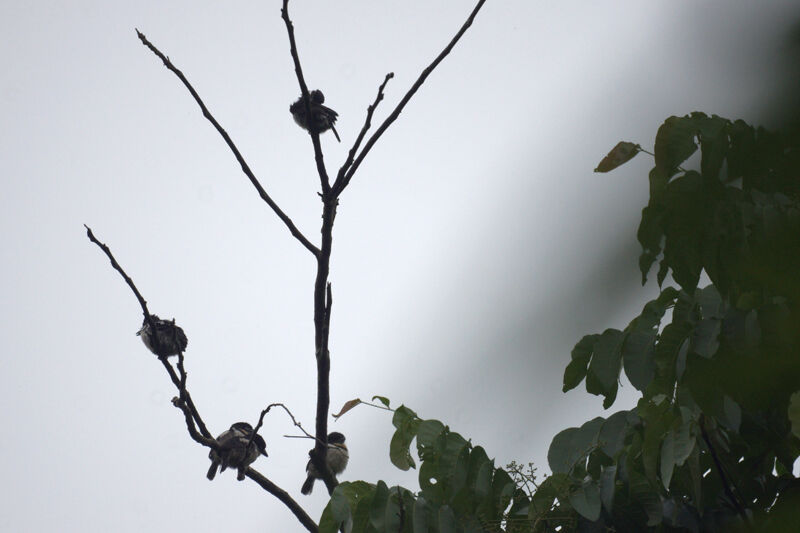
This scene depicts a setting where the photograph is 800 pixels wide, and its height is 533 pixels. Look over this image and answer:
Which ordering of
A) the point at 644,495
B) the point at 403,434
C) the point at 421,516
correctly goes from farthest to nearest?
1. the point at 403,434
2. the point at 421,516
3. the point at 644,495

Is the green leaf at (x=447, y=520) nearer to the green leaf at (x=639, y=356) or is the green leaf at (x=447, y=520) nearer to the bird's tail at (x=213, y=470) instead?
the green leaf at (x=639, y=356)

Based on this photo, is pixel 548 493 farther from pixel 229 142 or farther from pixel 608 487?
pixel 229 142

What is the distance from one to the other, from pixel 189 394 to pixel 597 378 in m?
2.51

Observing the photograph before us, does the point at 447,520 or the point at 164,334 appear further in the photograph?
the point at 164,334

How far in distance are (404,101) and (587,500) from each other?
224 cm

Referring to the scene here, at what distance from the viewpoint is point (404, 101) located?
384 cm

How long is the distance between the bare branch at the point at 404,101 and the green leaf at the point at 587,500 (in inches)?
82.7

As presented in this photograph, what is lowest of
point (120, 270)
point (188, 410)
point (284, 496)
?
point (284, 496)

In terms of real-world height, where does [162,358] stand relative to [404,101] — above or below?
below

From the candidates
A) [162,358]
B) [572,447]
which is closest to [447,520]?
[572,447]

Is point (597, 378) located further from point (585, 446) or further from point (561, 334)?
point (561, 334)

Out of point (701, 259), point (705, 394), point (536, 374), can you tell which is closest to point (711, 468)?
point (705, 394)

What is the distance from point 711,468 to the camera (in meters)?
2.53

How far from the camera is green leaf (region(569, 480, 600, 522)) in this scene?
2.25 meters
